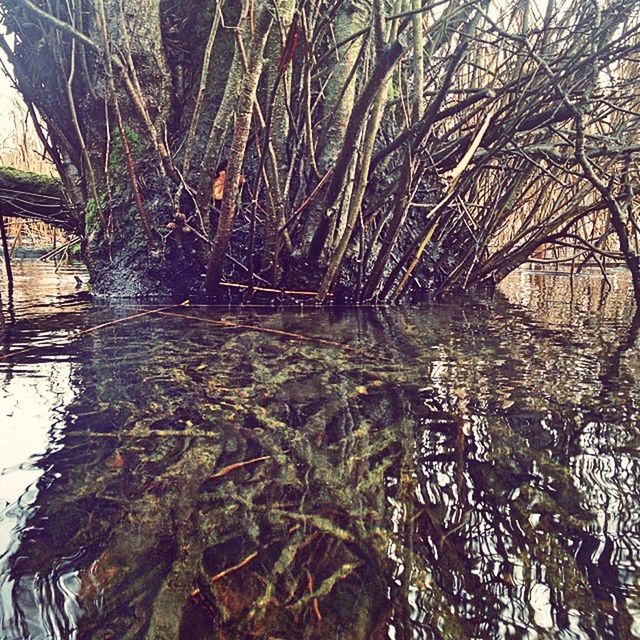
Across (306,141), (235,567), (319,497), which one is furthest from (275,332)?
(235,567)

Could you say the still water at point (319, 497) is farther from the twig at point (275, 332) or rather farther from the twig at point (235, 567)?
the twig at point (275, 332)

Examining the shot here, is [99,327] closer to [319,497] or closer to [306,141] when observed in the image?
[306,141]

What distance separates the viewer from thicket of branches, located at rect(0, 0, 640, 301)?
2068mm

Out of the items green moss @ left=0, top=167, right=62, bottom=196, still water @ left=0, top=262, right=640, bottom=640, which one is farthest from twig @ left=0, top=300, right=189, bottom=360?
green moss @ left=0, top=167, right=62, bottom=196

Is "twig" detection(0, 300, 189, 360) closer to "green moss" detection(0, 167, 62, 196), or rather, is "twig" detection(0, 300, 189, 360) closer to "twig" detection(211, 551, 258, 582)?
"twig" detection(211, 551, 258, 582)

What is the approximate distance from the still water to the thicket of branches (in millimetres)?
1049

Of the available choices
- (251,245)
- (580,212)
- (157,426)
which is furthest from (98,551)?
(580,212)

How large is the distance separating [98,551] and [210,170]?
211cm

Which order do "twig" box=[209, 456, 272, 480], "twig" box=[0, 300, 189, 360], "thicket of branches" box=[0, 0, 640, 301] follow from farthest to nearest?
1. "thicket of branches" box=[0, 0, 640, 301]
2. "twig" box=[0, 300, 189, 360]
3. "twig" box=[209, 456, 272, 480]

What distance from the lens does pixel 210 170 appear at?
2441mm

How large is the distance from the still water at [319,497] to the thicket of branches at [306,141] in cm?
105

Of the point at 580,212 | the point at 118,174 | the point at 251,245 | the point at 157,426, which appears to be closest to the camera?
the point at 157,426

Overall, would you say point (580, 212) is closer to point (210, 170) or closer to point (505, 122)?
point (505, 122)

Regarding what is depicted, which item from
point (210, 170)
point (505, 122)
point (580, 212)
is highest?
point (505, 122)
